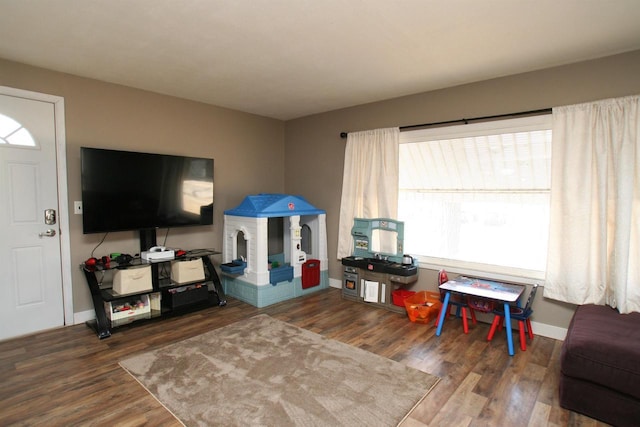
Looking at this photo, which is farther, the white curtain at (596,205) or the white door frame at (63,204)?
the white door frame at (63,204)

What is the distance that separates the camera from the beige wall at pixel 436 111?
9.18ft

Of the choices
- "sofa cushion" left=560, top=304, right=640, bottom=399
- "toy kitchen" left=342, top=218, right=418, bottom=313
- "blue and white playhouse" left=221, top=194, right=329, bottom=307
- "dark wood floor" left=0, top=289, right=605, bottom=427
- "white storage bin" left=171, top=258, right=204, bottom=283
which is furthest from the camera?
"blue and white playhouse" left=221, top=194, right=329, bottom=307

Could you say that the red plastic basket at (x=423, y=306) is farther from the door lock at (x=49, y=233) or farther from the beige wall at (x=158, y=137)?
the door lock at (x=49, y=233)

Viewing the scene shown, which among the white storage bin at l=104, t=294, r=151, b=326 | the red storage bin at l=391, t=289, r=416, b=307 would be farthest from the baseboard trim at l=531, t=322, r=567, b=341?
the white storage bin at l=104, t=294, r=151, b=326

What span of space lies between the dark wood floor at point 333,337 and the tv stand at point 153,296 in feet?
0.33

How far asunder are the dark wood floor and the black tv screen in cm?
106

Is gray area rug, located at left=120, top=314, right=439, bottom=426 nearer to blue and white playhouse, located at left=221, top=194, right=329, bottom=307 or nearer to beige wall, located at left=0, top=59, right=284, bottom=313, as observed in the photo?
blue and white playhouse, located at left=221, top=194, right=329, bottom=307

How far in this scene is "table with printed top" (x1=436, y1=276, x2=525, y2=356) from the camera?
109 inches

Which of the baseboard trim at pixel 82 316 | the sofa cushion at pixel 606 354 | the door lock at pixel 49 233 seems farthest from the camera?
the baseboard trim at pixel 82 316

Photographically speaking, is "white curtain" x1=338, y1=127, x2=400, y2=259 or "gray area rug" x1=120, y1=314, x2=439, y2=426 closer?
"gray area rug" x1=120, y1=314, x2=439, y2=426

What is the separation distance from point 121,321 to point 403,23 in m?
3.54

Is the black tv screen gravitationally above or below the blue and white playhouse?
above

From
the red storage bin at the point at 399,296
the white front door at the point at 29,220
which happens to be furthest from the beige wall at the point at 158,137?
the red storage bin at the point at 399,296

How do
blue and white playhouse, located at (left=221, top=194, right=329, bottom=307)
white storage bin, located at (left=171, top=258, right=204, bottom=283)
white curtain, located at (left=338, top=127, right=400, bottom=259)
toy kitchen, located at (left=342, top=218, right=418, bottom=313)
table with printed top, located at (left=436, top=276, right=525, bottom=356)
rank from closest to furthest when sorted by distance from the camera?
table with printed top, located at (left=436, top=276, right=525, bottom=356) → white storage bin, located at (left=171, top=258, right=204, bottom=283) → toy kitchen, located at (left=342, top=218, right=418, bottom=313) → blue and white playhouse, located at (left=221, top=194, right=329, bottom=307) → white curtain, located at (left=338, top=127, right=400, bottom=259)
